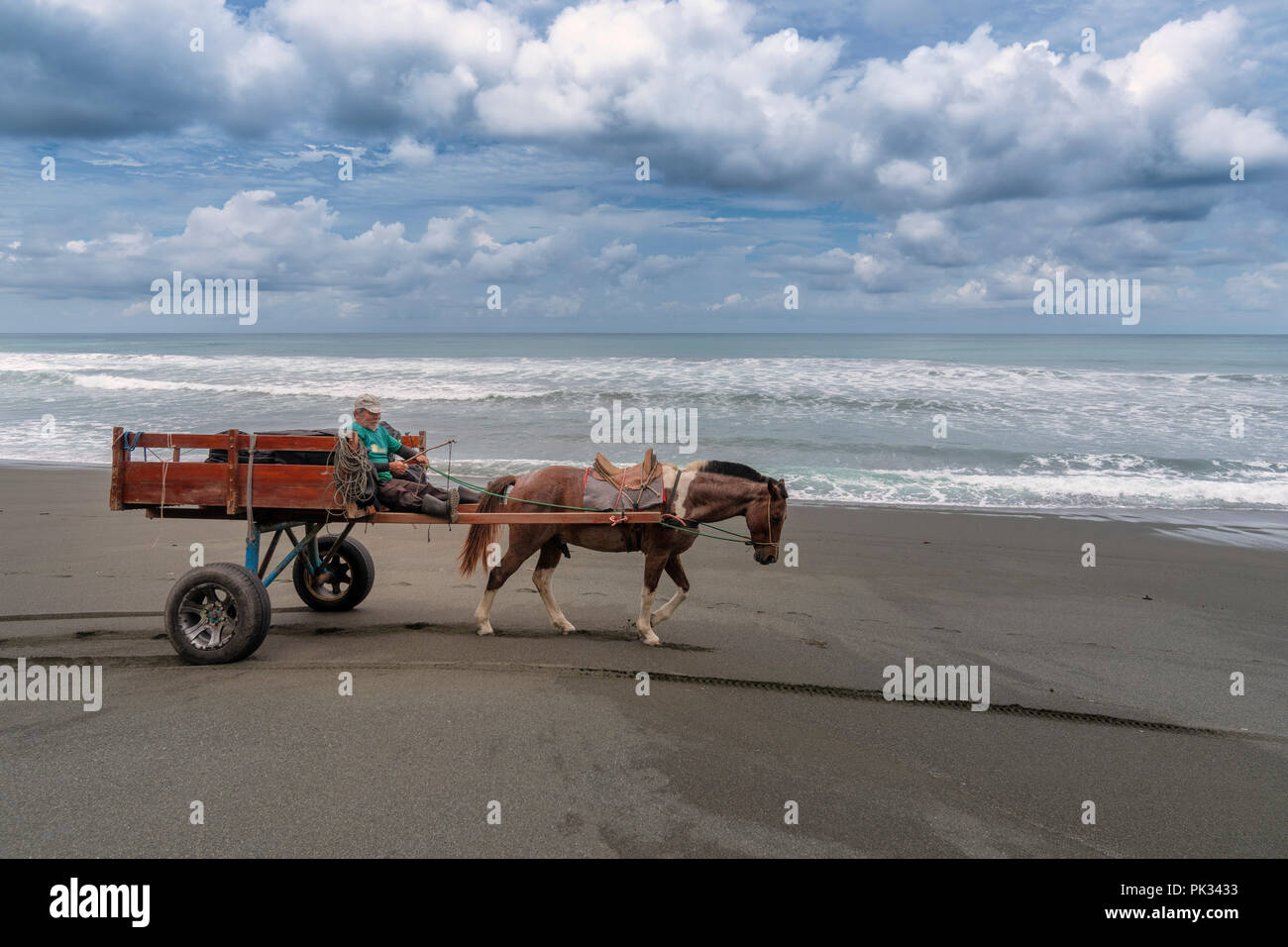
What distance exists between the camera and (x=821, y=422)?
2464 cm

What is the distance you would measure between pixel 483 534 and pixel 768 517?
2.58 metres

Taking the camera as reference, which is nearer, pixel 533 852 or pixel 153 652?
pixel 533 852

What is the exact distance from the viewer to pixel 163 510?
6.27 meters

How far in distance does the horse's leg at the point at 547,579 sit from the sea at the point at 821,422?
846 centimetres

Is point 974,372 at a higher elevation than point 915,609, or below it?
higher

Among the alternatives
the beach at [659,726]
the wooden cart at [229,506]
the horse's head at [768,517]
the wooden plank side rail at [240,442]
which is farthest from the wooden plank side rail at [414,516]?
the beach at [659,726]

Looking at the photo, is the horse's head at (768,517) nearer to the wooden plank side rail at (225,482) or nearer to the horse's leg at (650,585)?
the horse's leg at (650,585)

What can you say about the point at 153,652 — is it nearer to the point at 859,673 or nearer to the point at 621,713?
the point at 621,713

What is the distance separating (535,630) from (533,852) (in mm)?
3444

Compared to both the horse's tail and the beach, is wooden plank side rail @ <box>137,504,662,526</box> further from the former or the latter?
the beach

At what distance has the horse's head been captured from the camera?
21.9 feet

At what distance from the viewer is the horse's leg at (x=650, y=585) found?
6.83m
